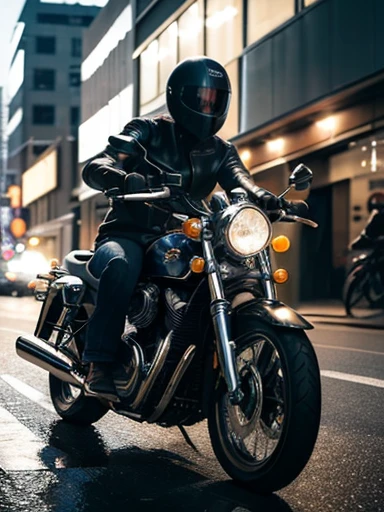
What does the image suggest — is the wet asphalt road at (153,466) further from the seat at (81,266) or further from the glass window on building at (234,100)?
the glass window on building at (234,100)

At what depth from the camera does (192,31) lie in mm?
28984

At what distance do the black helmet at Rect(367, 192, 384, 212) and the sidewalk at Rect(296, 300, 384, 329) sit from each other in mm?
1775

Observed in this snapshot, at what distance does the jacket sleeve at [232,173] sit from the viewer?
4871mm

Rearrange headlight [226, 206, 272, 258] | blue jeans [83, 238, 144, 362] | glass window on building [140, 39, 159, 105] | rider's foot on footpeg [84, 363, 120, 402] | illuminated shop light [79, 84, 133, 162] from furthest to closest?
illuminated shop light [79, 84, 133, 162] → glass window on building [140, 39, 159, 105] → rider's foot on footpeg [84, 363, 120, 402] → blue jeans [83, 238, 144, 362] → headlight [226, 206, 272, 258]

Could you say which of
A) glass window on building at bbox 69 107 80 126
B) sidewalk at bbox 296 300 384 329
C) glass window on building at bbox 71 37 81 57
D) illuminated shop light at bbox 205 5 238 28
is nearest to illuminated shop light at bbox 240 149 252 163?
illuminated shop light at bbox 205 5 238 28

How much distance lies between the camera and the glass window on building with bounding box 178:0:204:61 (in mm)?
27953

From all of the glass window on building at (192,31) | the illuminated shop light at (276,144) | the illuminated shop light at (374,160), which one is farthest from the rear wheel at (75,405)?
the glass window on building at (192,31)

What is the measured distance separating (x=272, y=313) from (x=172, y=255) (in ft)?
2.06

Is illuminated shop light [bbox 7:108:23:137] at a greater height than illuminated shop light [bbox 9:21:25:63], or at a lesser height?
lesser

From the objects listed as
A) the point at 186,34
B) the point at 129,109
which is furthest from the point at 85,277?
the point at 129,109

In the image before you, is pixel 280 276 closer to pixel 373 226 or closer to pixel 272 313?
pixel 272 313

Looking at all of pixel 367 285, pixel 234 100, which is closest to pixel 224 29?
pixel 234 100

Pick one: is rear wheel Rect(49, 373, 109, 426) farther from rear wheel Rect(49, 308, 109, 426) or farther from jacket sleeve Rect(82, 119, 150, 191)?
jacket sleeve Rect(82, 119, 150, 191)

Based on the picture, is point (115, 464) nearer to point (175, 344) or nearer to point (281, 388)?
point (175, 344)
